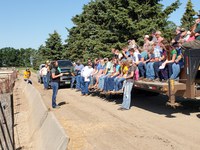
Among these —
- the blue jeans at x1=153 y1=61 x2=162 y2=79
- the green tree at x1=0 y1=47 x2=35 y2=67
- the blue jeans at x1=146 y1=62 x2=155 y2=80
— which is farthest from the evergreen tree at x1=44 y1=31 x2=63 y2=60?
the green tree at x1=0 y1=47 x2=35 y2=67

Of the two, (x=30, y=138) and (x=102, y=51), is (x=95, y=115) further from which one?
(x=102, y=51)

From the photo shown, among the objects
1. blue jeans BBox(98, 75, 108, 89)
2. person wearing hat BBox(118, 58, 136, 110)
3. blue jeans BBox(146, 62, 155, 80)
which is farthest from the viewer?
blue jeans BBox(98, 75, 108, 89)

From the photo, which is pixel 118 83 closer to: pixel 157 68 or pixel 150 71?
pixel 150 71

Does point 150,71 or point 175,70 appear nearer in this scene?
point 175,70

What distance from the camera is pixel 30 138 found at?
34.0ft

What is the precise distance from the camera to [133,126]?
9.08 m

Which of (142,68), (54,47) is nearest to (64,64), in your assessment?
(142,68)

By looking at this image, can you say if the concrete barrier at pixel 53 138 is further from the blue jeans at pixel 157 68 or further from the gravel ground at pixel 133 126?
the blue jeans at pixel 157 68

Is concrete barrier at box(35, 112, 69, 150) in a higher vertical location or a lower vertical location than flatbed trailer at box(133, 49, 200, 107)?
lower

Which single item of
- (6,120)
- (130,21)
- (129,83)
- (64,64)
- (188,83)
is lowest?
(6,120)

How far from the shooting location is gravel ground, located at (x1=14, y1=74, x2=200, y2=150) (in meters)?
7.20

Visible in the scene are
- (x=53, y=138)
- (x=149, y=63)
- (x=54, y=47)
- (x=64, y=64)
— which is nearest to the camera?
(x=53, y=138)

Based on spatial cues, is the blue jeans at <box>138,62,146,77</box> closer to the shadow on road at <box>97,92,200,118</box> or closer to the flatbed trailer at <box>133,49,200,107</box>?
the shadow on road at <box>97,92,200,118</box>

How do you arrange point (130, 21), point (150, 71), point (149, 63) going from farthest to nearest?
1. point (130, 21)
2. point (149, 63)
3. point (150, 71)
